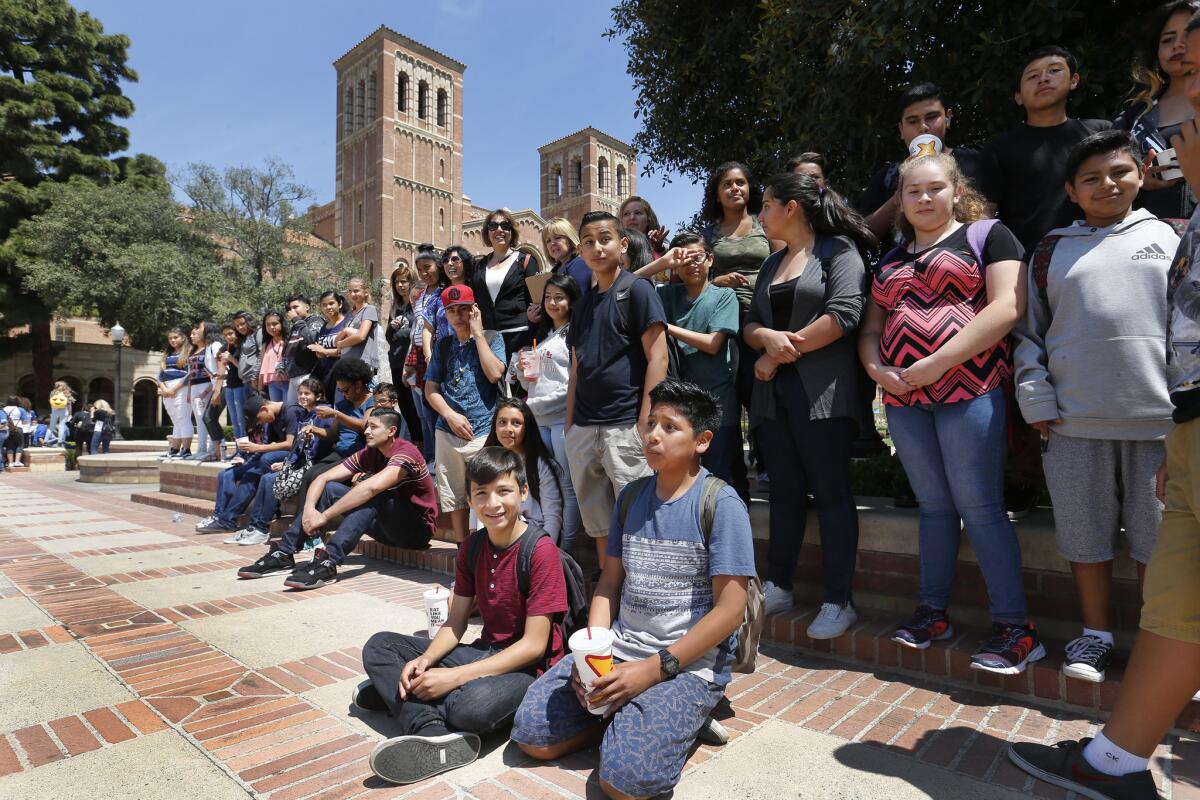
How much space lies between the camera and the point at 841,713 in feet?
8.71

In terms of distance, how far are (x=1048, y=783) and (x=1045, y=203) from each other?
2.64 meters

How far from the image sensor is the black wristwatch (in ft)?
7.59

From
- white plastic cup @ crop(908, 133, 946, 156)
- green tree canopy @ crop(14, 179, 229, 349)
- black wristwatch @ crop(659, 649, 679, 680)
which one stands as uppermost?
green tree canopy @ crop(14, 179, 229, 349)

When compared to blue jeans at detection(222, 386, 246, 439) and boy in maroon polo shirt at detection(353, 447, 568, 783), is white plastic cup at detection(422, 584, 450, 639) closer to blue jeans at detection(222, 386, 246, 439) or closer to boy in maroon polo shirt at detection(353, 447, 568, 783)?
boy in maroon polo shirt at detection(353, 447, 568, 783)

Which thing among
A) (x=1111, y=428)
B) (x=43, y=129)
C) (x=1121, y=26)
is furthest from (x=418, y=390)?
(x=43, y=129)

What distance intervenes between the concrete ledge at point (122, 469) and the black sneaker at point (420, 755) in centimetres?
1449

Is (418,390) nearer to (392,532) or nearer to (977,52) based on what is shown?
(392,532)

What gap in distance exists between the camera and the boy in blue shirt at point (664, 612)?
7.26ft

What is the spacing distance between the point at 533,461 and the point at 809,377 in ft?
5.86

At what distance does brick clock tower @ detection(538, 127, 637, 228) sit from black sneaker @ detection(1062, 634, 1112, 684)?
2526 inches

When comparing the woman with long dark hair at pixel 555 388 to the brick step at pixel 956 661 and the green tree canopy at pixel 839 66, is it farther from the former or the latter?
the green tree canopy at pixel 839 66

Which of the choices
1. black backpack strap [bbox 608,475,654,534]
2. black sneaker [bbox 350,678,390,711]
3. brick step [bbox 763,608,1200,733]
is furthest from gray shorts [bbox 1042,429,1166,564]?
black sneaker [bbox 350,678,390,711]

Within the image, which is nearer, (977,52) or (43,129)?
(977,52)

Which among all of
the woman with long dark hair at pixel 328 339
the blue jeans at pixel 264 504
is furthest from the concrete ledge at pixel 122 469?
the blue jeans at pixel 264 504
